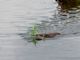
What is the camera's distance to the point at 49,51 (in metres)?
8.77

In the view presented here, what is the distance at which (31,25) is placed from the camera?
11203 millimetres

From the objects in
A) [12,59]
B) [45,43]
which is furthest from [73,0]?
[12,59]

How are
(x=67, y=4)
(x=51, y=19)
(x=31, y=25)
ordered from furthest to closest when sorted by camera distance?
(x=67, y=4), (x=51, y=19), (x=31, y=25)

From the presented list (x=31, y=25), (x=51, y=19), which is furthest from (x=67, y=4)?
(x=31, y=25)

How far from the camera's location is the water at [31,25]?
8547 mm

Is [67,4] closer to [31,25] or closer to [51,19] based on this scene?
[51,19]

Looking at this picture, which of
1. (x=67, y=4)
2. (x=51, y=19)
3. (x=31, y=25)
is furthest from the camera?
(x=67, y=4)

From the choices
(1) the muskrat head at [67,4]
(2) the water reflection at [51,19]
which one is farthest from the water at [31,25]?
(1) the muskrat head at [67,4]

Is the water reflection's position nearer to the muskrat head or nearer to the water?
the water

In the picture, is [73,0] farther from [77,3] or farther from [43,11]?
[43,11]

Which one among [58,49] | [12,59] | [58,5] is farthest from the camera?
[58,5]

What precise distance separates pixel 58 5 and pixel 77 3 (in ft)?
2.64

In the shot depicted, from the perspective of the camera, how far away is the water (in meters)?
8.55

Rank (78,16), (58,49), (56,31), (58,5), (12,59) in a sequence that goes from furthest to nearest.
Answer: (58,5) → (78,16) → (56,31) → (58,49) → (12,59)
